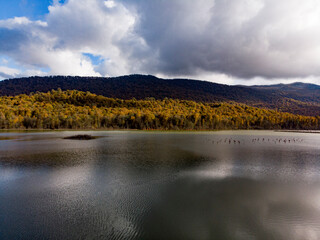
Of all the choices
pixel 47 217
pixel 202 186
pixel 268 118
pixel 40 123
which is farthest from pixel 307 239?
pixel 268 118

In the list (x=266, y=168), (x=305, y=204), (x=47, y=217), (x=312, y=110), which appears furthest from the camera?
(x=312, y=110)

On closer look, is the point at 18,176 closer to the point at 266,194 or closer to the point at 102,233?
the point at 102,233

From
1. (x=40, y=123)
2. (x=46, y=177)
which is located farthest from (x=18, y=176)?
(x=40, y=123)

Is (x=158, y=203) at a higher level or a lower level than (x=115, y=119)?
lower

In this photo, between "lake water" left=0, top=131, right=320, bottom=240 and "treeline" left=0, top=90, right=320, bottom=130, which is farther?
"treeline" left=0, top=90, right=320, bottom=130

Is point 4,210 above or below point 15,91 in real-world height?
below

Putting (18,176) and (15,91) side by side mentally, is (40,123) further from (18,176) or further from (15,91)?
(15,91)

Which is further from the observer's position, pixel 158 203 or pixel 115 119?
pixel 115 119

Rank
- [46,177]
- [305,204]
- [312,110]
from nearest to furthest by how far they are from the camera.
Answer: [305,204] < [46,177] < [312,110]

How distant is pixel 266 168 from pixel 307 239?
1357 cm

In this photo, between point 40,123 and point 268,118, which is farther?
point 268,118

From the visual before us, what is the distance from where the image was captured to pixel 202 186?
48.7ft

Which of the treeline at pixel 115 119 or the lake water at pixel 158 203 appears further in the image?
the treeline at pixel 115 119

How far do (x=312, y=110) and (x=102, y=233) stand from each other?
225013 mm
